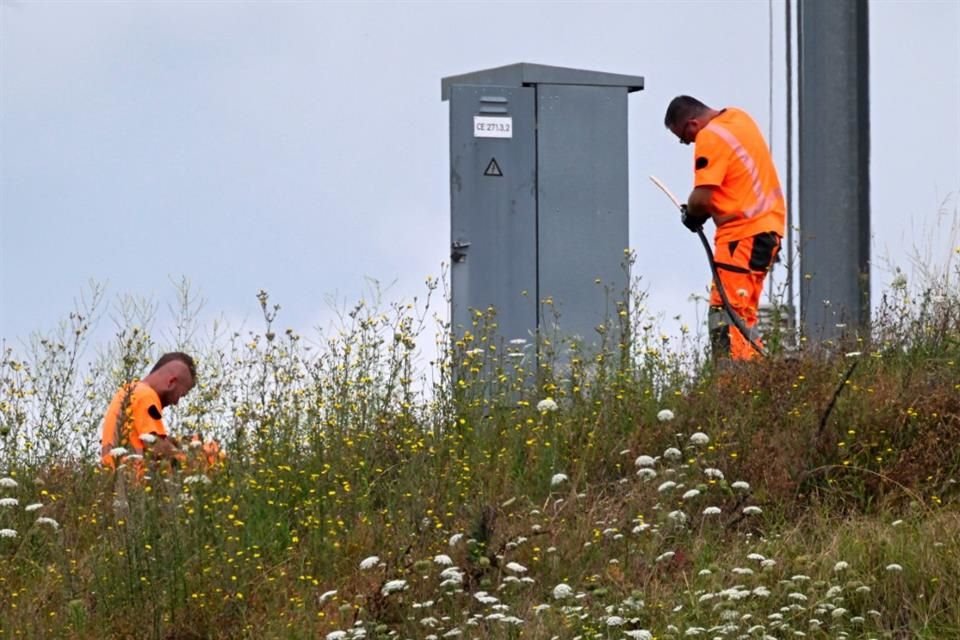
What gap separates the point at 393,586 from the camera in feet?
21.2

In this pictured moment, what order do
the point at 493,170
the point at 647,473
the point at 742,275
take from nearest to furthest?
the point at 647,473 → the point at 742,275 → the point at 493,170

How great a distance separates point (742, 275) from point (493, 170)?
2062mm

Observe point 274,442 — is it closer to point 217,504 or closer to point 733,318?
point 217,504

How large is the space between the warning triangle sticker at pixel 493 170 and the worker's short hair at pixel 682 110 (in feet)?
4.36

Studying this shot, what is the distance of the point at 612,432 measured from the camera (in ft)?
28.5

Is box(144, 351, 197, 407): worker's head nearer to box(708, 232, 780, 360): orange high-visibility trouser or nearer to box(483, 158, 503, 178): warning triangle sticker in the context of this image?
box(483, 158, 503, 178): warning triangle sticker

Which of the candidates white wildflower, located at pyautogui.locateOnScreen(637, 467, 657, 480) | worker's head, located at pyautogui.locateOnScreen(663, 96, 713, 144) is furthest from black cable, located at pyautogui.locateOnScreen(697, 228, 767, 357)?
white wildflower, located at pyautogui.locateOnScreen(637, 467, 657, 480)

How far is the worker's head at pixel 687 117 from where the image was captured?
11.0 metres

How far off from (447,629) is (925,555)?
1.80 meters

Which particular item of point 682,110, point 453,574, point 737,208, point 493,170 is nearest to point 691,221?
point 737,208

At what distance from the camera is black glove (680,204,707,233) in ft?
35.0

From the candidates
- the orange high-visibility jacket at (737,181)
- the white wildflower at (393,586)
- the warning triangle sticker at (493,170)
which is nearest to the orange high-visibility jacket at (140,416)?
the warning triangle sticker at (493,170)

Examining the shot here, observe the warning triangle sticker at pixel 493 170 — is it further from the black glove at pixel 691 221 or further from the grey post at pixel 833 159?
the grey post at pixel 833 159

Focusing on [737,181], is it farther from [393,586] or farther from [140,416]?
[393,586]
